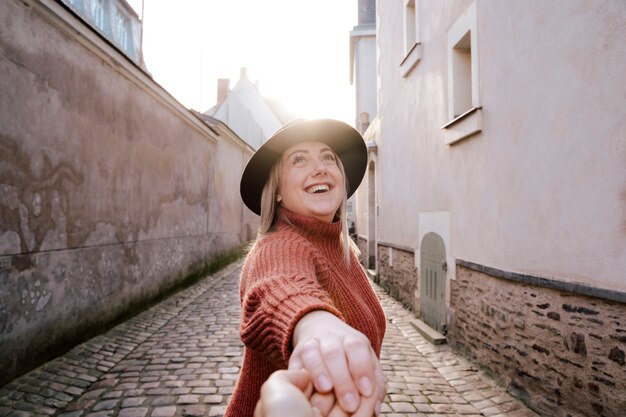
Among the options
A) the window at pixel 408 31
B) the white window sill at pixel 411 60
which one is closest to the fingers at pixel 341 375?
the white window sill at pixel 411 60

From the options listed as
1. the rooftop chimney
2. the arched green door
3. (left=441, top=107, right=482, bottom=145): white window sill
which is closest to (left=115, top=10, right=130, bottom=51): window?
(left=441, top=107, right=482, bottom=145): white window sill

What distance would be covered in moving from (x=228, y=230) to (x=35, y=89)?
9.59 meters

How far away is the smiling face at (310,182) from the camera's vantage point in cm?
167

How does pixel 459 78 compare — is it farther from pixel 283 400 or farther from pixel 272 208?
pixel 283 400

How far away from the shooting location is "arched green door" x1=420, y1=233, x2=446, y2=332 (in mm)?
5953

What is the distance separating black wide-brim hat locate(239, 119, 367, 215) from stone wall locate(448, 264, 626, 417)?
2260mm

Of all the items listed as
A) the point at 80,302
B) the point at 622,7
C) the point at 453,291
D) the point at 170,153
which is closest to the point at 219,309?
the point at 80,302

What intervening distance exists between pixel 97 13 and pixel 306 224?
13893 mm

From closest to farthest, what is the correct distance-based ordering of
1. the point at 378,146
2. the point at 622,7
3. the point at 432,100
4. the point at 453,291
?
the point at 622,7
the point at 453,291
the point at 432,100
the point at 378,146

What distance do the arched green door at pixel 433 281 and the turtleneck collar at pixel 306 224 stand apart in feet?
15.0

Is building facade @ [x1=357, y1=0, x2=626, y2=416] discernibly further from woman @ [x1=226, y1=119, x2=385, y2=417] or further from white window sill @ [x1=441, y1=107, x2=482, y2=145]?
woman @ [x1=226, y1=119, x2=385, y2=417]

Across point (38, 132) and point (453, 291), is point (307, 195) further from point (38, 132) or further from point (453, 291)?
point (453, 291)

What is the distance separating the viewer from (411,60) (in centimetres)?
741

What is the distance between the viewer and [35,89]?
14.0ft
